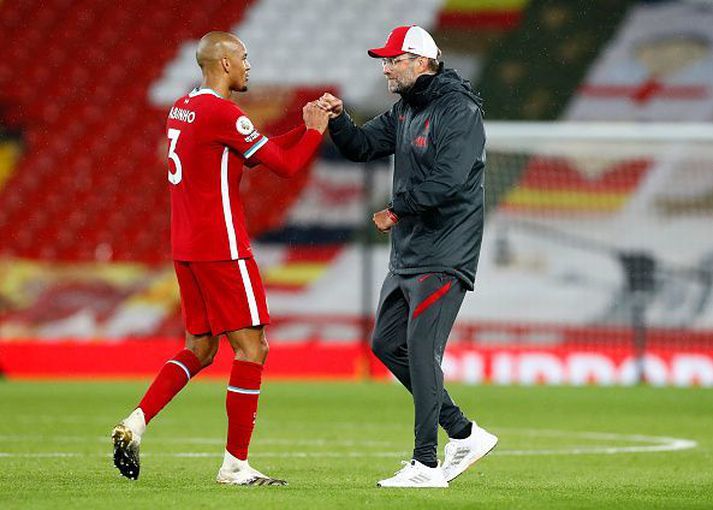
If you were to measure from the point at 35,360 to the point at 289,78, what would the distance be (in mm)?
7913

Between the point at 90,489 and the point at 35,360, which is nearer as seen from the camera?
the point at 90,489

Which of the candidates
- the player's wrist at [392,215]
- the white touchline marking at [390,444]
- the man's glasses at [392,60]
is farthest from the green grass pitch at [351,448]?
the man's glasses at [392,60]

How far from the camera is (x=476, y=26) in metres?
24.1

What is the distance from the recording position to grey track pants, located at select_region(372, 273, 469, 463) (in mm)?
6762

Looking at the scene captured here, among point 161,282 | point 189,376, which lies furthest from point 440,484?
point 161,282

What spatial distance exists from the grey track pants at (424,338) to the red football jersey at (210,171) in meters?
0.76

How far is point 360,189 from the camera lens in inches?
896

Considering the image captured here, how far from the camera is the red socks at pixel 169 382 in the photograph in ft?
22.6

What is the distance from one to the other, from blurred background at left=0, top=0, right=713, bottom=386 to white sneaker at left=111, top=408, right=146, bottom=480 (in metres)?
10.9

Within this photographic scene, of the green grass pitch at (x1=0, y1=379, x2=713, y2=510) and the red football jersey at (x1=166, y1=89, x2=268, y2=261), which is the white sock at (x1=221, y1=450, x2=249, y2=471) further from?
the red football jersey at (x1=166, y1=89, x2=268, y2=261)

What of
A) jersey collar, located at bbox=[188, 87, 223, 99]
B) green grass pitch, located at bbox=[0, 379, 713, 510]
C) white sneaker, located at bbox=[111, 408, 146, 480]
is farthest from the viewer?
jersey collar, located at bbox=[188, 87, 223, 99]

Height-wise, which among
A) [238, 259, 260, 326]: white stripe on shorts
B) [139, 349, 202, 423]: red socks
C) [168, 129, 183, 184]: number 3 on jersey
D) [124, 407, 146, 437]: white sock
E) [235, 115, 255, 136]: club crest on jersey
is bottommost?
[124, 407, 146, 437]: white sock

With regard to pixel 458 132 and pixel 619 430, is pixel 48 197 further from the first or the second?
pixel 458 132

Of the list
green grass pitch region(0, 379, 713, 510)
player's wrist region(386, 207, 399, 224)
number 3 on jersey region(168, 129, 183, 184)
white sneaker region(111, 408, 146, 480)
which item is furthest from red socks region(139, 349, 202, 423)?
player's wrist region(386, 207, 399, 224)
